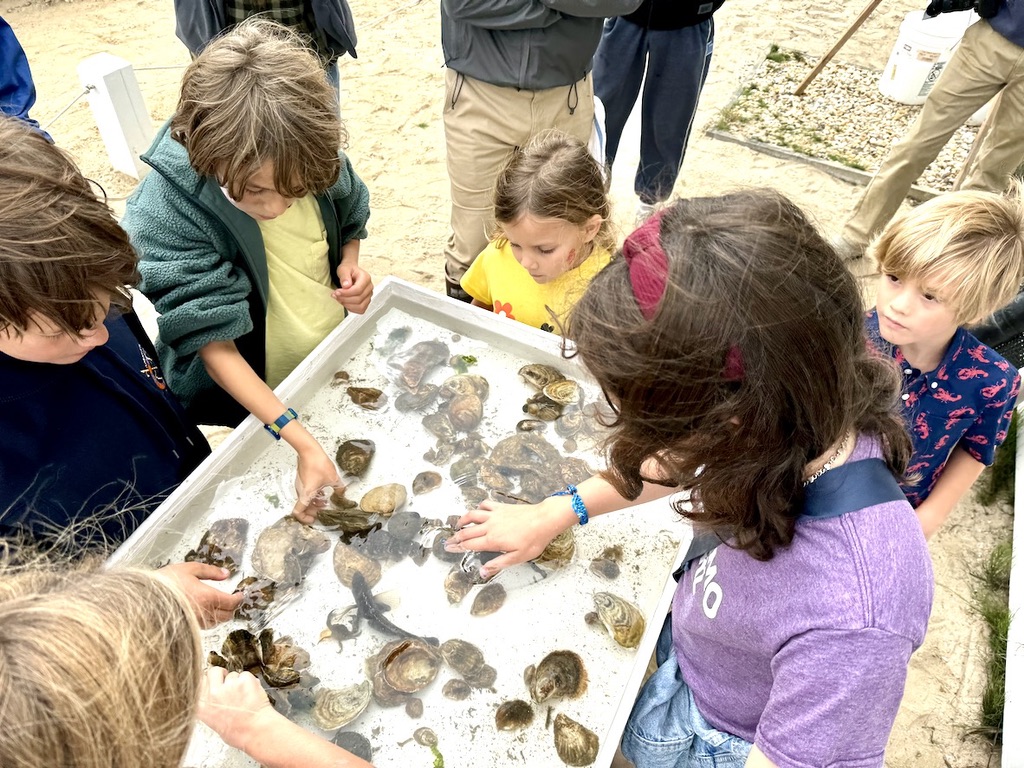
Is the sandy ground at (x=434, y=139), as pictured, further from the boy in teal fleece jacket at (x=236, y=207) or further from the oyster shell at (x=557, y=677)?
the boy in teal fleece jacket at (x=236, y=207)

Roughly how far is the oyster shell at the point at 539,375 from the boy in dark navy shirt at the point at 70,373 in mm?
901

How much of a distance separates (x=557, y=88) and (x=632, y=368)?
2.00m

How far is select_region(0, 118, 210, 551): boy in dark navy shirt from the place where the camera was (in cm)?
110

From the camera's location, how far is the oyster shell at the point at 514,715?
1.21 meters

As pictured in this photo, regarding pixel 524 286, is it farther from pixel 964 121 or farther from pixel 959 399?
pixel 964 121

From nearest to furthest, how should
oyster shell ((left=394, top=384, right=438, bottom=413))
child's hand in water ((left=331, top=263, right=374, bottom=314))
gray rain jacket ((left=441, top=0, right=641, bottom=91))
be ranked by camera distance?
1. oyster shell ((left=394, top=384, right=438, bottom=413))
2. child's hand in water ((left=331, top=263, right=374, bottom=314))
3. gray rain jacket ((left=441, top=0, right=641, bottom=91))

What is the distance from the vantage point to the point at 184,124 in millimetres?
1434

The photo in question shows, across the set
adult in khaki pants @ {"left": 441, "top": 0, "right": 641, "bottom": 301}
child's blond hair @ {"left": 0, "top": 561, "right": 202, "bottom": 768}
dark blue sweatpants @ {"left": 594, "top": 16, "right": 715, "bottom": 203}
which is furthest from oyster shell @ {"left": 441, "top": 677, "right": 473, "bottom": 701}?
dark blue sweatpants @ {"left": 594, "top": 16, "right": 715, "bottom": 203}

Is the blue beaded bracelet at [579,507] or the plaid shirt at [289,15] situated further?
the plaid shirt at [289,15]

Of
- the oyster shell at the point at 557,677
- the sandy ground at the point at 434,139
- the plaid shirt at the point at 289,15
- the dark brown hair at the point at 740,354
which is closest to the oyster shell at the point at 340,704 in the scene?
the oyster shell at the point at 557,677

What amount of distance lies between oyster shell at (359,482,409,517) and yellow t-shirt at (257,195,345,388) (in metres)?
0.60

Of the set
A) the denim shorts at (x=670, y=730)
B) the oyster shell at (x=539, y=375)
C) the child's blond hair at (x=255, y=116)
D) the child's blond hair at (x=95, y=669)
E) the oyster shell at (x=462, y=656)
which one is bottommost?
the denim shorts at (x=670, y=730)

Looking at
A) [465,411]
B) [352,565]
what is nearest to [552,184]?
[465,411]

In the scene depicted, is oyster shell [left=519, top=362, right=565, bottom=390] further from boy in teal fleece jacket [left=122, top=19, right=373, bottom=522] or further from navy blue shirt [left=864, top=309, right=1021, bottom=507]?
navy blue shirt [left=864, top=309, right=1021, bottom=507]
